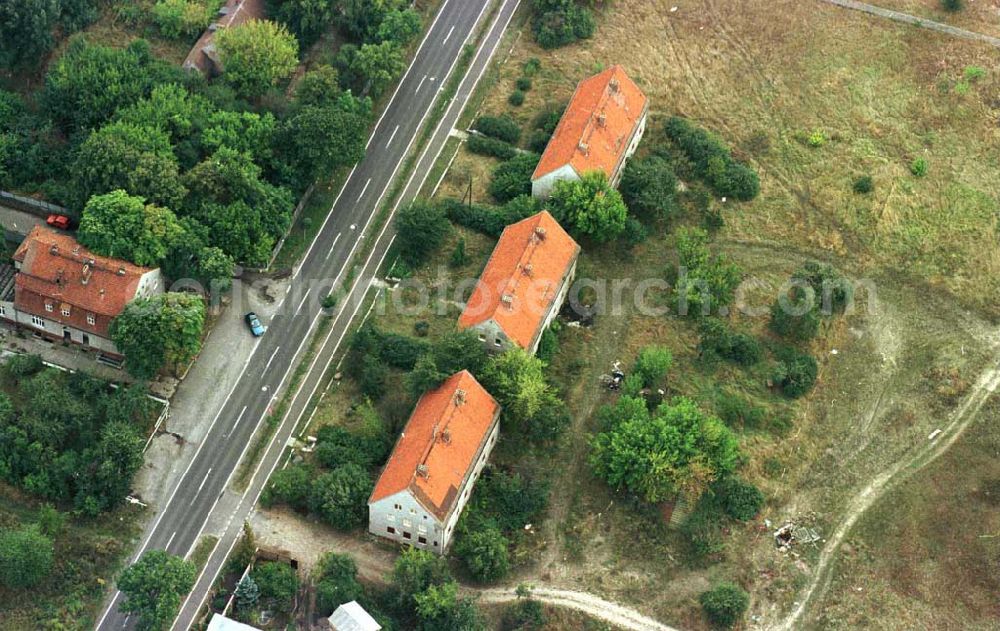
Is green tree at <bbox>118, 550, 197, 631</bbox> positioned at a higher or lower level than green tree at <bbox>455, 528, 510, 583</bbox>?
higher

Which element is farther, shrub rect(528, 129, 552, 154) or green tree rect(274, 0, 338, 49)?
green tree rect(274, 0, 338, 49)

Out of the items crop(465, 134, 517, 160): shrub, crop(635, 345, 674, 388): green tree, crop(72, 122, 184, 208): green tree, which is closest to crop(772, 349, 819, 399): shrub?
crop(635, 345, 674, 388): green tree

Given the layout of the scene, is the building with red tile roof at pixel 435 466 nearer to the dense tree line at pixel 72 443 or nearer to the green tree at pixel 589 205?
the dense tree line at pixel 72 443

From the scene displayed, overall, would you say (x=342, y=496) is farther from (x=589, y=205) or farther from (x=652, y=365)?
(x=589, y=205)

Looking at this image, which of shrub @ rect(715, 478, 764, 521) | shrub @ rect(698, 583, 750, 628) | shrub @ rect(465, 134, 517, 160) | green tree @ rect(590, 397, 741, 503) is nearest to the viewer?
shrub @ rect(698, 583, 750, 628)

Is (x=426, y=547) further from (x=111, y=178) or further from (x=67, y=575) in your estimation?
(x=111, y=178)

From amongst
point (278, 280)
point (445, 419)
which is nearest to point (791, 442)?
point (445, 419)

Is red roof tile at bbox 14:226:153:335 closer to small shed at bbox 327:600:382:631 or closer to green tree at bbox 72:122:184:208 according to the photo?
green tree at bbox 72:122:184:208
